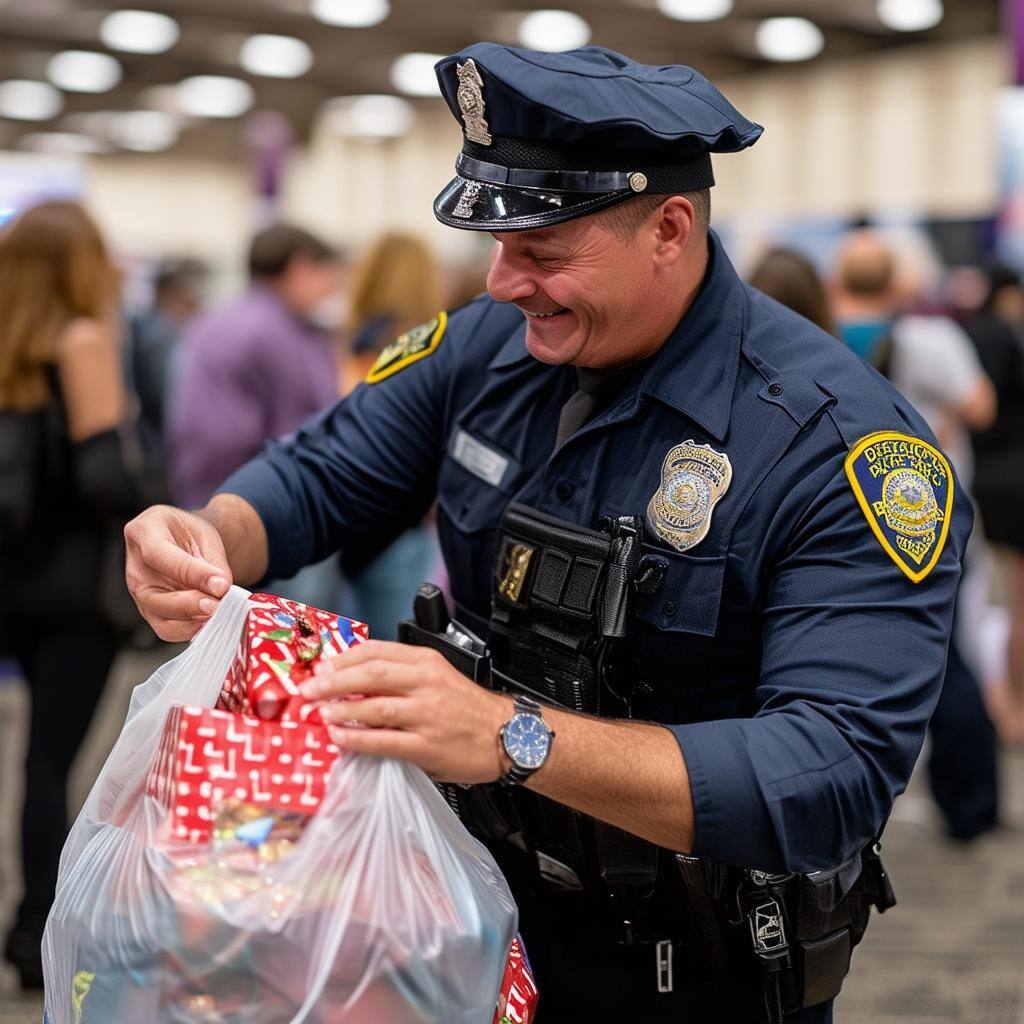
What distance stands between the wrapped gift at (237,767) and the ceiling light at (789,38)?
9.42 metres

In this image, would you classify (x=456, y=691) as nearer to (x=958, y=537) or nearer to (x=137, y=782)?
(x=137, y=782)

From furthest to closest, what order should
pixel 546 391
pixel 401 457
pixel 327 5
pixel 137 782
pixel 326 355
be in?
pixel 327 5 < pixel 326 355 < pixel 401 457 < pixel 546 391 < pixel 137 782

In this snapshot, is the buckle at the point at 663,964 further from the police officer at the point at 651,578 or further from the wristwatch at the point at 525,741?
the wristwatch at the point at 525,741

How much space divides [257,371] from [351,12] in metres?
6.48

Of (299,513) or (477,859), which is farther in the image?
(299,513)

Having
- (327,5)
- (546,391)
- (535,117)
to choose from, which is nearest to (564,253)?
(535,117)

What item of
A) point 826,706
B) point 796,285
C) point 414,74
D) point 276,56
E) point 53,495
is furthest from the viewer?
point 414,74

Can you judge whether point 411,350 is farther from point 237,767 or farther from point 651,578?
point 237,767

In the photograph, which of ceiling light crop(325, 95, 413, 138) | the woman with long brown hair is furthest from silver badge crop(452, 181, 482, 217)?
ceiling light crop(325, 95, 413, 138)

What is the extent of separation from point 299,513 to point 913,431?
71cm

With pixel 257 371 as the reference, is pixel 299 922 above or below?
above

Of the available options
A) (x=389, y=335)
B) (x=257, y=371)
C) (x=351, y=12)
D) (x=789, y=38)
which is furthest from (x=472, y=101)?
(x=789, y=38)

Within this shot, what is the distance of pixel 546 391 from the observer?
61.9 inches

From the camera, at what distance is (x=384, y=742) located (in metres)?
1.09
